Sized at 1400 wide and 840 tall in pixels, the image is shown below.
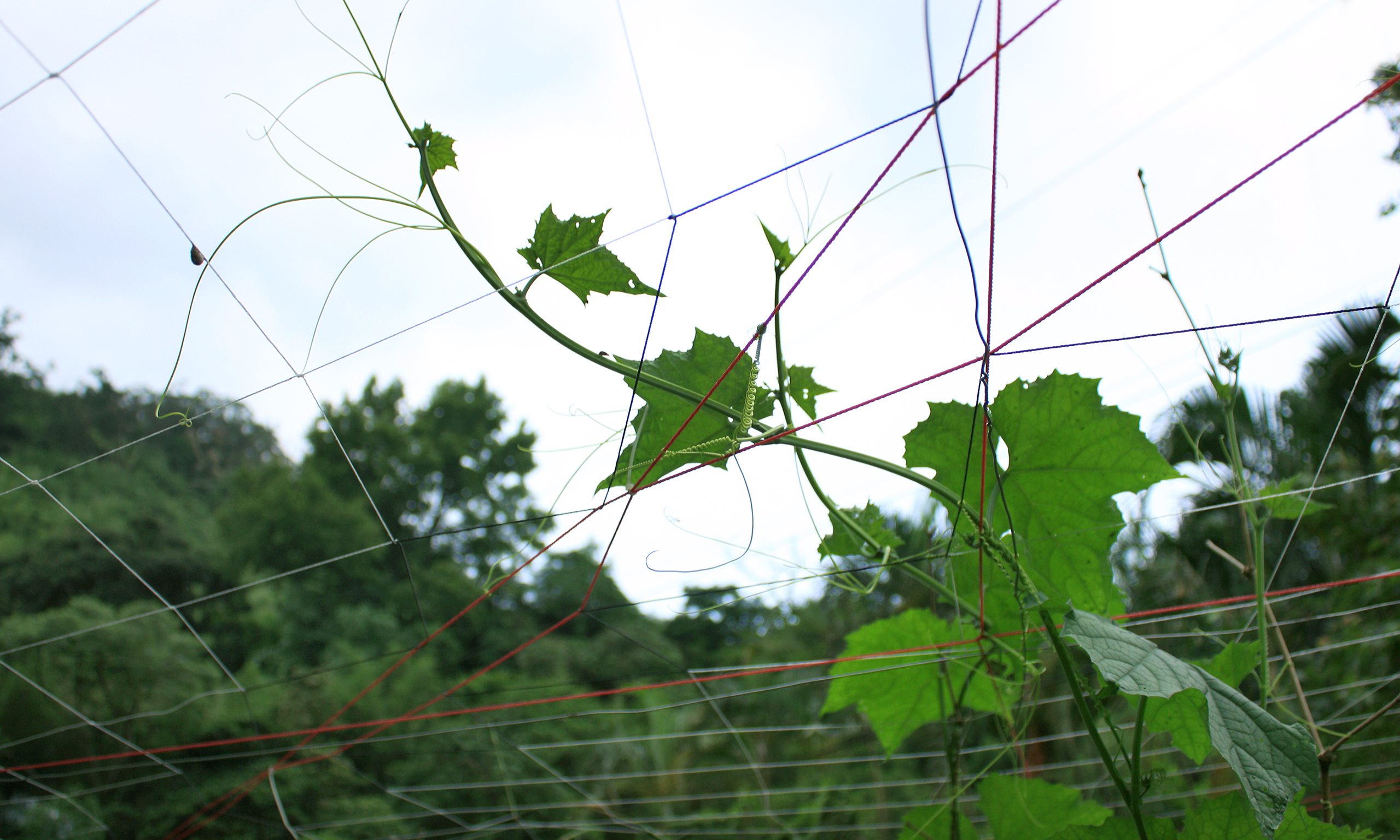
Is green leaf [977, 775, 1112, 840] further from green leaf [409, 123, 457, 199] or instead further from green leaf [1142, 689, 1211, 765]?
green leaf [409, 123, 457, 199]

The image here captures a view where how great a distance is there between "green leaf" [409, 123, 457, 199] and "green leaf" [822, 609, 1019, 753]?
0.58 m

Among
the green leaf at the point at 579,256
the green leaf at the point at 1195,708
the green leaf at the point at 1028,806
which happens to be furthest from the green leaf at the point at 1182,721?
the green leaf at the point at 579,256

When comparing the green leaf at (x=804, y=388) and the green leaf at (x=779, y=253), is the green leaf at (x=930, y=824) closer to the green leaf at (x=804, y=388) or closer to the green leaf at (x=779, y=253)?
the green leaf at (x=804, y=388)

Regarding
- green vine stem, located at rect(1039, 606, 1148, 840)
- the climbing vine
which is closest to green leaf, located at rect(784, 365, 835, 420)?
the climbing vine

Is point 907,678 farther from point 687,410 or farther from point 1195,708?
point 687,410

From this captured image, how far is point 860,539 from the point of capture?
712 millimetres

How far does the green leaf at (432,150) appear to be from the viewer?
23.1 inches

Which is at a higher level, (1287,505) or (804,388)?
(804,388)

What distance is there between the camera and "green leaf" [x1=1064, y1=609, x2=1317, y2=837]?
46 cm

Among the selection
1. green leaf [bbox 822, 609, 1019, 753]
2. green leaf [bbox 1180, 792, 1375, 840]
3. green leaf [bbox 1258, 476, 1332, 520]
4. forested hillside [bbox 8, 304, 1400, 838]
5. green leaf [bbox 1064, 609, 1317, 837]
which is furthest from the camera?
forested hillside [bbox 8, 304, 1400, 838]

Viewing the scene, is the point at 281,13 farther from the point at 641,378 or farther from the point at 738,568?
the point at 738,568

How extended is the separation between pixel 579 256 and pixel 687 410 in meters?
0.16

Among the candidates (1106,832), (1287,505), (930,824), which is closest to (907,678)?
(930,824)

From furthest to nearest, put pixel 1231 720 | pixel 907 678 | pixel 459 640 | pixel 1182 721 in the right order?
1. pixel 459 640
2. pixel 907 678
3. pixel 1182 721
4. pixel 1231 720
